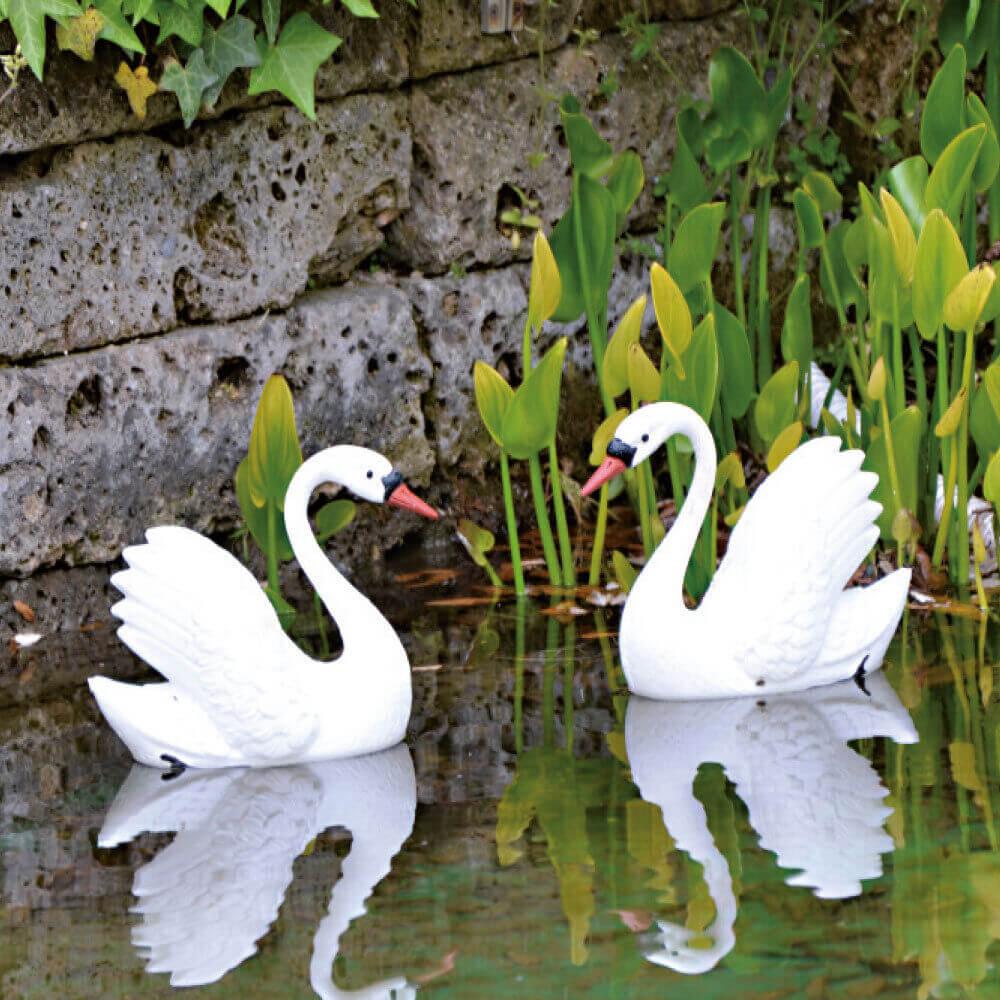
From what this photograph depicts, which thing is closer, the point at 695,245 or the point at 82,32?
the point at 82,32

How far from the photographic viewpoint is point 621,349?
501 cm

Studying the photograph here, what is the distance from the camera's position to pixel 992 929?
3.08 m

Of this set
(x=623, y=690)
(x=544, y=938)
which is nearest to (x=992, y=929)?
(x=544, y=938)

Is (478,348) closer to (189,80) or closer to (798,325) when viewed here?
(798,325)

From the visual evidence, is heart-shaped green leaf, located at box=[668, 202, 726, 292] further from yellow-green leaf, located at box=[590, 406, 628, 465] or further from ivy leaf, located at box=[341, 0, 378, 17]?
ivy leaf, located at box=[341, 0, 378, 17]

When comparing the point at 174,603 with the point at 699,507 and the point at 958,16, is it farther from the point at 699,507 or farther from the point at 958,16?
the point at 958,16

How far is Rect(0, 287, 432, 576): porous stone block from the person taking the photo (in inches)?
207

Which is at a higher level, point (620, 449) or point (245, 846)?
point (620, 449)

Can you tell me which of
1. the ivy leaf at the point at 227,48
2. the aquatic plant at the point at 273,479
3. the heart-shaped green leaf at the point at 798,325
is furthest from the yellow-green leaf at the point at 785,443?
the ivy leaf at the point at 227,48

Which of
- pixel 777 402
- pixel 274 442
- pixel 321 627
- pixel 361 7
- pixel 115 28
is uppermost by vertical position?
pixel 361 7

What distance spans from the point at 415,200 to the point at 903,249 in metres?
1.76

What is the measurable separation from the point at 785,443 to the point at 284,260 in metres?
1.69

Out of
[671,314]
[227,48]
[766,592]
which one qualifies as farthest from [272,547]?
[227,48]

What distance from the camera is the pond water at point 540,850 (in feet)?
9.93
